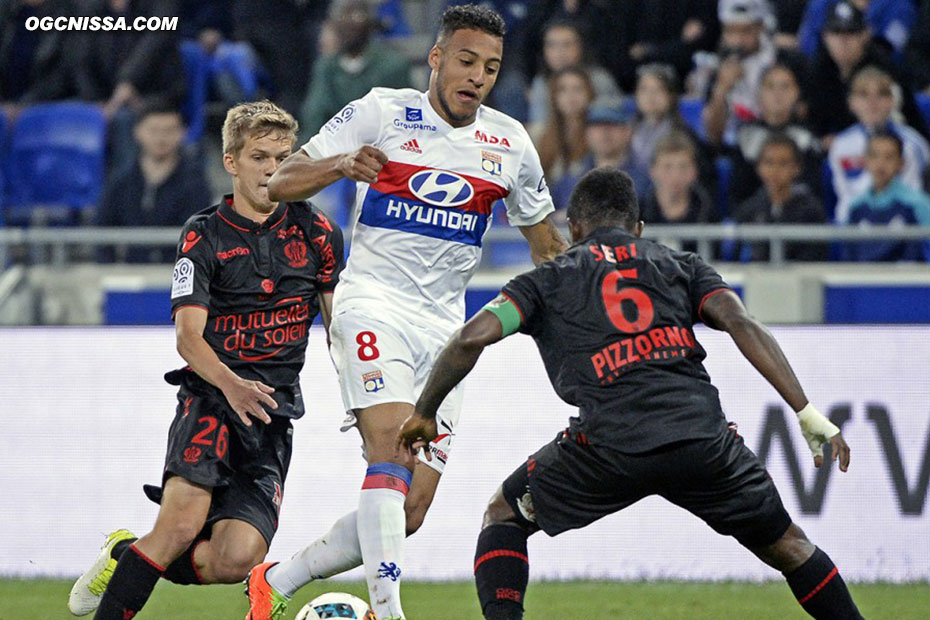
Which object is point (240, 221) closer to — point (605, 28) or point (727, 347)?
point (727, 347)

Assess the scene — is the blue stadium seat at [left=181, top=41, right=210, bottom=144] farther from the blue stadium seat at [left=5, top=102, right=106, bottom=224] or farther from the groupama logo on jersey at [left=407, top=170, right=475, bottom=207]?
the groupama logo on jersey at [left=407, top=170, right=475, bottom=207]

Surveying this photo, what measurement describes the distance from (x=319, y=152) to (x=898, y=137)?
257 inches

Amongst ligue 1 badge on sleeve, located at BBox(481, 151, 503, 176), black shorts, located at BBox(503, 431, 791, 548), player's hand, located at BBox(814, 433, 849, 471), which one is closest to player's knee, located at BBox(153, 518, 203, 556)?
black shorts, located at BBox(503, 431, 791, 548)

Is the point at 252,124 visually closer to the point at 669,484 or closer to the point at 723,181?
the point at 669,484

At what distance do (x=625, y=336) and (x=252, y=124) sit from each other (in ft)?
6.29

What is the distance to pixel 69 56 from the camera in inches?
468

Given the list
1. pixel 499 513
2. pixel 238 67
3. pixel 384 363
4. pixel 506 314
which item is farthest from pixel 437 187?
pixel 238 67

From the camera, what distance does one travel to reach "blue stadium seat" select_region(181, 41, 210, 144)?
11706 mm

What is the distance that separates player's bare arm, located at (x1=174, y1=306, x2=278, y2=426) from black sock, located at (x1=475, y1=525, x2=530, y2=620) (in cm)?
93

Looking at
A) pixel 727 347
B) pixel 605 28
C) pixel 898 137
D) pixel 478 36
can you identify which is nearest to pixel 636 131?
pixel 605 28

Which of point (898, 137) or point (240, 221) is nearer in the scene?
point (240, 221)

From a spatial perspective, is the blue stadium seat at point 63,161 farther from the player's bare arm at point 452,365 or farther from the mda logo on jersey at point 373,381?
the player's bare arm at point 452,365

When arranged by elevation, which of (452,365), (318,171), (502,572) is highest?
(318,171)

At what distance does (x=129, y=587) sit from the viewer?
16.8ft
